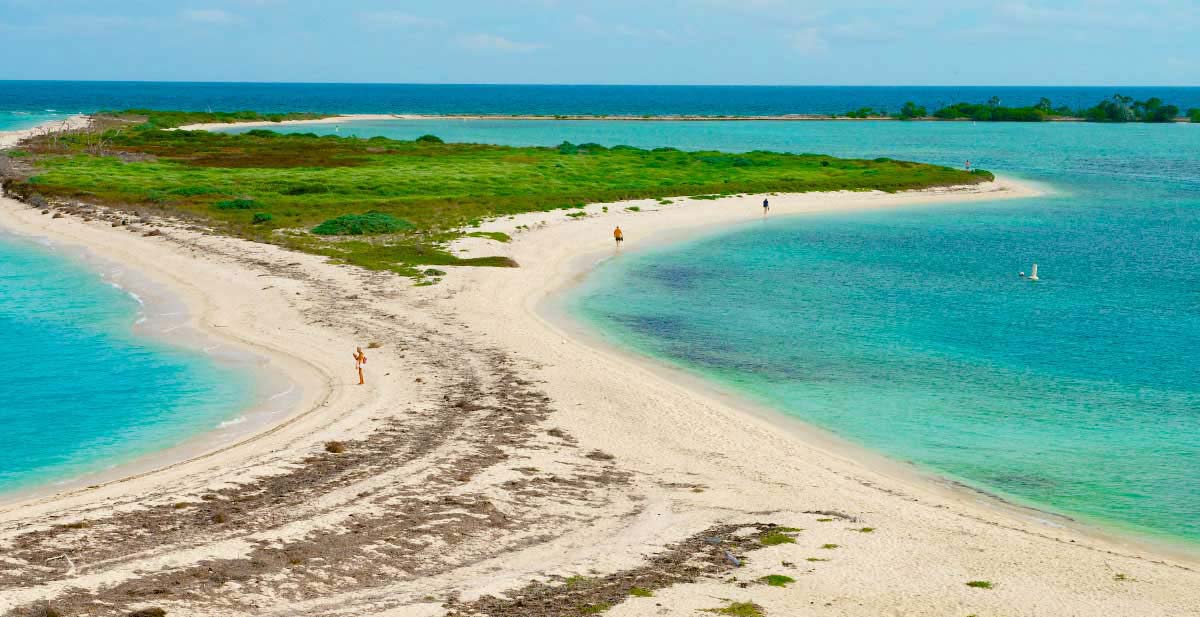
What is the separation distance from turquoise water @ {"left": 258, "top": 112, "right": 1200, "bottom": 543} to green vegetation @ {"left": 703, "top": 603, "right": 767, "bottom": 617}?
9.32m

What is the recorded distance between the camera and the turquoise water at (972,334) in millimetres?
26094

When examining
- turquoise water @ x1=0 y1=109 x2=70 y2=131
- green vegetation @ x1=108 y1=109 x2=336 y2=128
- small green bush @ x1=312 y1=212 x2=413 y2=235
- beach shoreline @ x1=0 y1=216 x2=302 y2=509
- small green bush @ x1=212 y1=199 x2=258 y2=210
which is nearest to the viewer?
beach shoreline @ x1=0 y1=216 x2=302 y2=509

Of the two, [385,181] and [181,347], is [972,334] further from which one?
[385,181]

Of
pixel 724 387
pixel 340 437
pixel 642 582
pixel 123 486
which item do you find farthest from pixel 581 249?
pixel 642 582

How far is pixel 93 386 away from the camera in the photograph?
3139cm

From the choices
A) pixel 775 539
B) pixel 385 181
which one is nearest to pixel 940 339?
pixel 775 539

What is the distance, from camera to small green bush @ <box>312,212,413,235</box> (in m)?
56.8

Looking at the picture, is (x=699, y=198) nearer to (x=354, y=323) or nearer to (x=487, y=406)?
(x=354, y=323)

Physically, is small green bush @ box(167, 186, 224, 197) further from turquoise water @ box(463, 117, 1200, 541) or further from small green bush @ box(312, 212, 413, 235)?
turquoise water @ box(463, 117, 1200, 541)

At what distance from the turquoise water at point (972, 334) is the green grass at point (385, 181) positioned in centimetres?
988

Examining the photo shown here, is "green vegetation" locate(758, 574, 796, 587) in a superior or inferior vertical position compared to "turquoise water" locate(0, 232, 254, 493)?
inferior

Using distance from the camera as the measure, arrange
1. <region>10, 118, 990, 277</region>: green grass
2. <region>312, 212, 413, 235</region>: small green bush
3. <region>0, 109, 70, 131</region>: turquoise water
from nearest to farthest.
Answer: <region>312, 212, 413, 235</region>: small green bush
<region>10, 118, 990, 277</region>: green grass
<region>0, 109, 70, 131</region>: turquoise water

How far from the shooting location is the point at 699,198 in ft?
261

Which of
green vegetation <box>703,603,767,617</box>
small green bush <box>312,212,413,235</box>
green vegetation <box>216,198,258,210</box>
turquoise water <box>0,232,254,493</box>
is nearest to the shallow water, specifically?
green vegetation <box>703,603,767,617</box>
